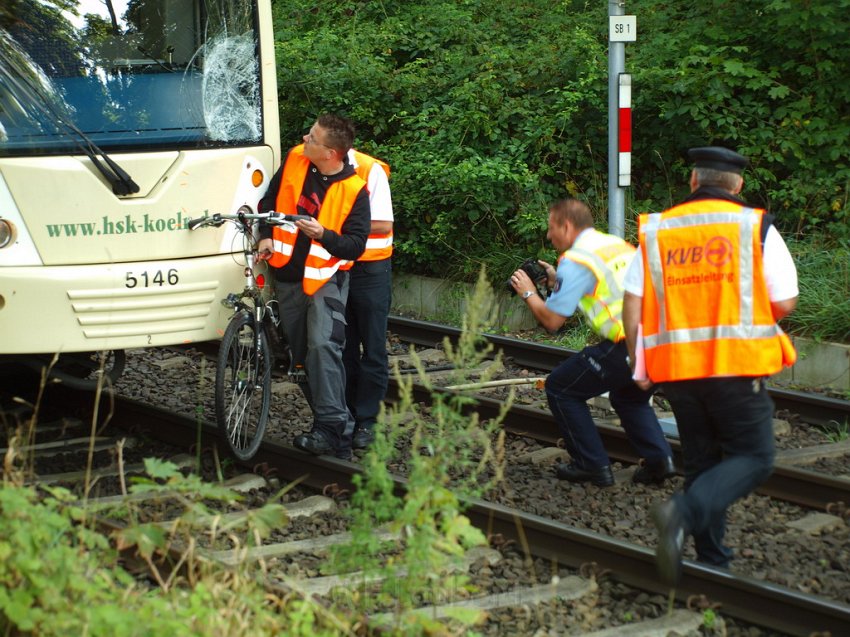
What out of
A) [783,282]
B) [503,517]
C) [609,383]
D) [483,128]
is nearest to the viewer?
[783,282]

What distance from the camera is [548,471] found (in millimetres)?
6688

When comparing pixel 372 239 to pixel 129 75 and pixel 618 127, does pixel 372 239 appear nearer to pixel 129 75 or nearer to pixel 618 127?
pixel 129 75

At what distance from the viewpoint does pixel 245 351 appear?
6781 mm

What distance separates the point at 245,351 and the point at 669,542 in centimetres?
296

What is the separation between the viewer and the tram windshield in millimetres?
6410

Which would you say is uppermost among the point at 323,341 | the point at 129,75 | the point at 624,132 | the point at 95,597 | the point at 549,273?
the point at 129,75

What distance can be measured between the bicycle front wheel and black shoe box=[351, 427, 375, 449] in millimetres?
538

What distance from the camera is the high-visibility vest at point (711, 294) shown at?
15.7 ft

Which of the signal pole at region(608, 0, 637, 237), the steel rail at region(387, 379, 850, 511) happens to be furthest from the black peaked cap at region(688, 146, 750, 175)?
the signal pole at region(608, 0, 637, 237)

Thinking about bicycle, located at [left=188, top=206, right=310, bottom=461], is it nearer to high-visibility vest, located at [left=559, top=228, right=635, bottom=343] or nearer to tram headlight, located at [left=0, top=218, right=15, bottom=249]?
tram headlight, located at [left=0, top=218, right=15, bottom=249]

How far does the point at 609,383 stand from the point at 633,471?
0.66 m

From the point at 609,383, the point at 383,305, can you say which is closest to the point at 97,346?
the point at 383,305

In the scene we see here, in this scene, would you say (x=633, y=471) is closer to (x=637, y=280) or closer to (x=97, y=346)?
(x=637, y=280)

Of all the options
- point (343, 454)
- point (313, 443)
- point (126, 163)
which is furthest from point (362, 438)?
point (126, 163)
